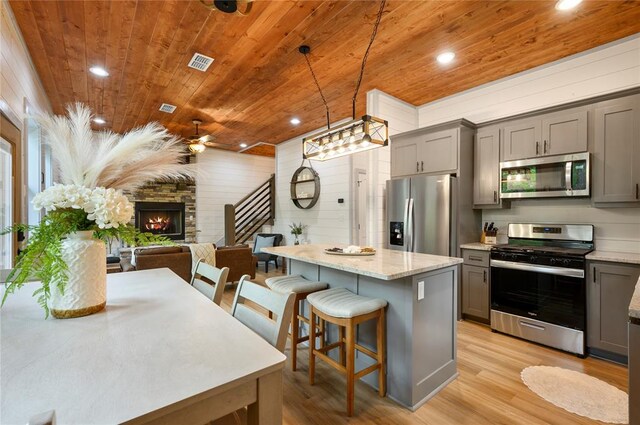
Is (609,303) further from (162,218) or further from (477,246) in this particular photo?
(162,218)

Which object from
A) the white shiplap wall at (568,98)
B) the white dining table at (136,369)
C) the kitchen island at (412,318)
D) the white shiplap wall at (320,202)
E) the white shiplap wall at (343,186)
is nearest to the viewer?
the white dining table at (136,369)

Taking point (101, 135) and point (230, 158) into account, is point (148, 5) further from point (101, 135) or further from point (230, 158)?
point (230, 158)

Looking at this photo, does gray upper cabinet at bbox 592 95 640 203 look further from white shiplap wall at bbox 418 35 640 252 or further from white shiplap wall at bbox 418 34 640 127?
white shiplap wall at bbox 418 34 640 127

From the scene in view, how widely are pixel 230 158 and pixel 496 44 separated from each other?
6.34 metres

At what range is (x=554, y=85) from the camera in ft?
10.8

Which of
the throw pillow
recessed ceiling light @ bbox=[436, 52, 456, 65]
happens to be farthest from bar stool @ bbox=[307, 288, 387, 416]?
the throw pillow

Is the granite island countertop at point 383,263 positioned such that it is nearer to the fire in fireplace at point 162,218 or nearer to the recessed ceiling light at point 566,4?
the recessed ceiling light at point 566,4

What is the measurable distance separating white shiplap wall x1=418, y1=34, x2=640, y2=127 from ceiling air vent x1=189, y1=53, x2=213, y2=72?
3.20 meters

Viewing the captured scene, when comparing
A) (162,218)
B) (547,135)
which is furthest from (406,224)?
(162,218)

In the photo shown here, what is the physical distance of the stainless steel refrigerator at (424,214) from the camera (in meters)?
3.46

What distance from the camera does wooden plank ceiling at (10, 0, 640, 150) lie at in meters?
2.43

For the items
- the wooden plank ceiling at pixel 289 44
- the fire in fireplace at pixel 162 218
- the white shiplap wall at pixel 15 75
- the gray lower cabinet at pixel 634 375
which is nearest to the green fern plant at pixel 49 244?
the white shiplap wall at pixel 15 75

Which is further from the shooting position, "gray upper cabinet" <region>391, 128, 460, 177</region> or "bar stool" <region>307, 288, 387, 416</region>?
"gray upper cabinet" <region>391, 128, 460, 177</region>

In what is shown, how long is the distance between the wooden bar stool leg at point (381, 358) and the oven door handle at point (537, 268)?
1808mm
